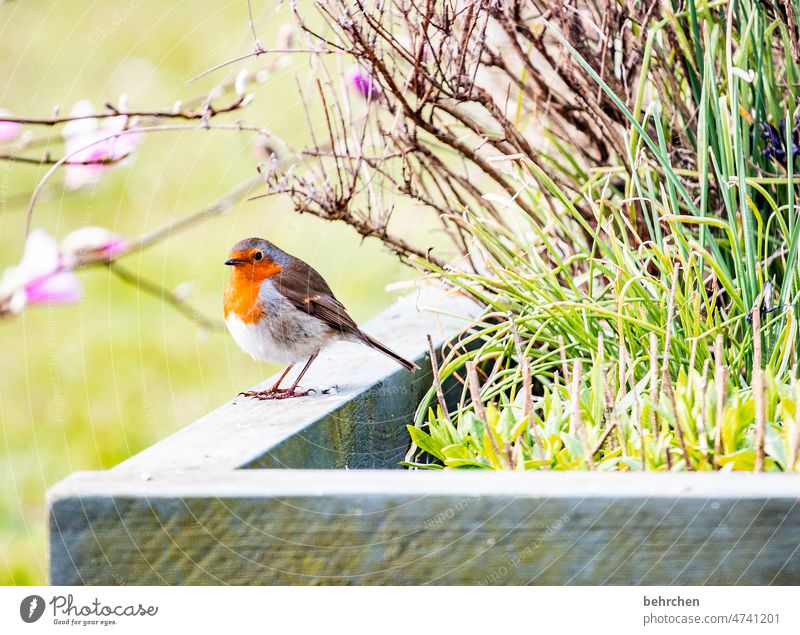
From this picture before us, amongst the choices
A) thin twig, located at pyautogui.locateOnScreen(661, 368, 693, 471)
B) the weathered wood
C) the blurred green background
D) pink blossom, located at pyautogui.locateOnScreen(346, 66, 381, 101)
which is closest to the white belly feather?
the blurred green background

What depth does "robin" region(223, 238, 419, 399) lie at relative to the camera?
1.67 m

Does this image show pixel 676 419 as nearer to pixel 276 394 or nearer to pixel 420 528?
pixel 420 528

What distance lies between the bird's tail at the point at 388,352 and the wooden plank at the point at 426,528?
573 millimetres

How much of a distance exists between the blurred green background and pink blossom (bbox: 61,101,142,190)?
486 mm

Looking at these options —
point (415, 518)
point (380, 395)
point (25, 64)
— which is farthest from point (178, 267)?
point (415, 518)

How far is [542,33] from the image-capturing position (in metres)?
1.88

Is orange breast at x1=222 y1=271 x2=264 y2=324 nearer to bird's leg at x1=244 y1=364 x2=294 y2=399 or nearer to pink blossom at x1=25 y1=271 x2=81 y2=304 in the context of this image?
bird's leg at x1=244 y1=364 x2=294 y2=399

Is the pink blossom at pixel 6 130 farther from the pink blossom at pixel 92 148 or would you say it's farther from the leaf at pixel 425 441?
the leaf at pixel 425 441

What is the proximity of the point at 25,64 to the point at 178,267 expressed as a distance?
0.74 metres

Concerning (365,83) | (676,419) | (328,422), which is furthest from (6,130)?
(676,419)

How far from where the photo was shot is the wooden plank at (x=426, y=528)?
3.28 feet

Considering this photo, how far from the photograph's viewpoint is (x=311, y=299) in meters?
1.70

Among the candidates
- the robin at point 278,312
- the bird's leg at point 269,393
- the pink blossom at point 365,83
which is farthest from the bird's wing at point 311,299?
the pink blossom at point 365,83
